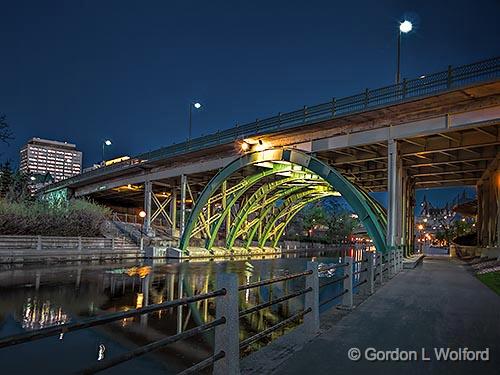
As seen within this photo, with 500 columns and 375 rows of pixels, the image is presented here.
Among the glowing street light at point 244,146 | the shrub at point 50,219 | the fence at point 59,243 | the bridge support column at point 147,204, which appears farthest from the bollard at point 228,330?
the bridge support column at point 147,204

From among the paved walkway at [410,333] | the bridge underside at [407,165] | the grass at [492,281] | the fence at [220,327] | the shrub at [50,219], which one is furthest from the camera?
the shrub at [50,219]

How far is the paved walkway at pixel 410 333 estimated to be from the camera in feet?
18.1

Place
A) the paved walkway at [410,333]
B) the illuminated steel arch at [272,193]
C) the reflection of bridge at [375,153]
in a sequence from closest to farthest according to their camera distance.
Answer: the paved walkway at [410,333] < the reflection of bridge at [375,153] < the illuminated steel arch at [272,193]

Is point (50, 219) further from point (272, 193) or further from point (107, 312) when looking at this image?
point (107, 312)

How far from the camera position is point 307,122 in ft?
90.9

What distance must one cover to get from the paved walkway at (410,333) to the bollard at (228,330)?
2.90 ft

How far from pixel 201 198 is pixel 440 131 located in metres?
23.4

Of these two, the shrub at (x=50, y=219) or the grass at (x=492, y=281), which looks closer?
the grass at (x=492, y=281)

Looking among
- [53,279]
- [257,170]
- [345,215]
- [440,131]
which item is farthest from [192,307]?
[345,215]

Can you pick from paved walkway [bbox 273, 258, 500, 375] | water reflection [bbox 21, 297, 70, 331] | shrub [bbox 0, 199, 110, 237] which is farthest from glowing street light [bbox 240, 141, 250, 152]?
water reflection [bbox 21, 297, 70, 331]

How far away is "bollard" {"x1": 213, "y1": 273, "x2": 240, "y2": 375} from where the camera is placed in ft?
15.3

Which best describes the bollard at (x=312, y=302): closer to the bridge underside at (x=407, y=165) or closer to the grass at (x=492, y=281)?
the grass at (x=492, y=281)

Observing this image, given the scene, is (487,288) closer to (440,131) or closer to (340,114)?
(440,131)

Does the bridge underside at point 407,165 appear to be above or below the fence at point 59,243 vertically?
above
